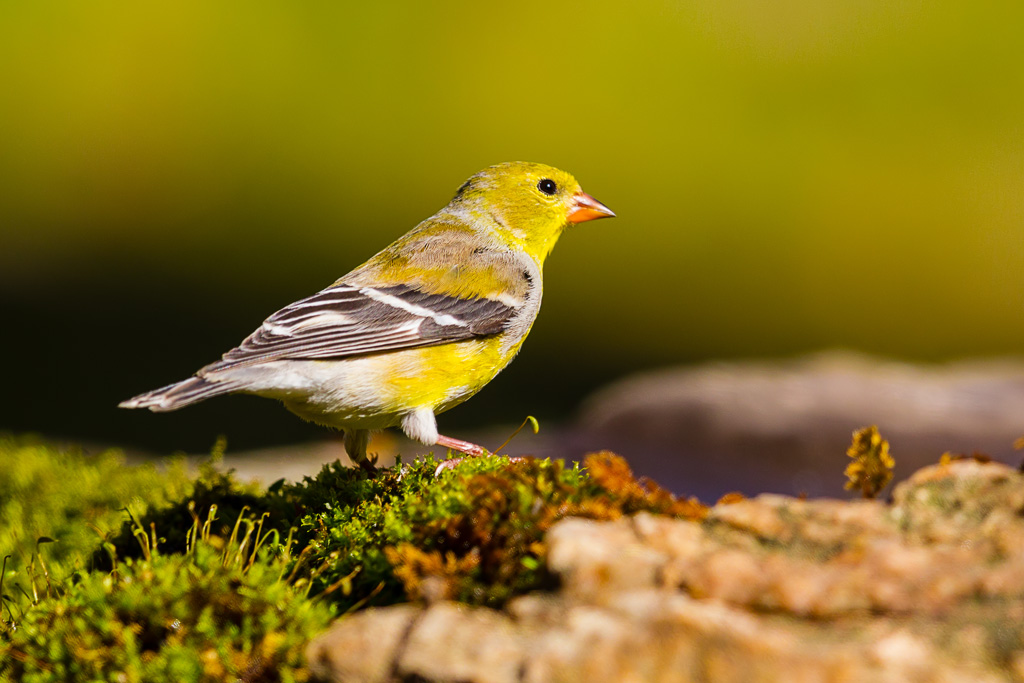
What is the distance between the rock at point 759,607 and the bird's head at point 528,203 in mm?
1891

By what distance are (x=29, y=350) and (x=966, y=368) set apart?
29.3 ft

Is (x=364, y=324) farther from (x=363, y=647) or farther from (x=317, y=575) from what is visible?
(x=363, y=647)

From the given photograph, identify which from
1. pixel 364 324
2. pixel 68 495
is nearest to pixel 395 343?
pixel 364 324

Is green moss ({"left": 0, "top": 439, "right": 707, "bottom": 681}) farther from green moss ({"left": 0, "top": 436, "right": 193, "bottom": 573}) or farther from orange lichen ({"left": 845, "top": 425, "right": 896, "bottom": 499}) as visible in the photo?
green moss ({"left": 0, "top": 436, "right": 193, "bottom": 573})

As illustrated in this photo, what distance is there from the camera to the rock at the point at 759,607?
68.4 inches

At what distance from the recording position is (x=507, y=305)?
11.0 ft

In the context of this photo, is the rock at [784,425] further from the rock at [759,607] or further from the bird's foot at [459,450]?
the rock at [759,607]

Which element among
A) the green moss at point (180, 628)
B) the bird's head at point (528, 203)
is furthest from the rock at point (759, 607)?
the bird's head at point (528, 203)

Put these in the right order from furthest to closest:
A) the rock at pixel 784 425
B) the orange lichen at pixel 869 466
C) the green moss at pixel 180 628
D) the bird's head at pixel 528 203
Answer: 1. the rock at pixel 784 425
2. the bird's head at pixel 528 203
3. the orange lichen at pixel 869 466
4. the green moss at pixel 180 628

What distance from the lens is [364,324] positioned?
311 centimetres

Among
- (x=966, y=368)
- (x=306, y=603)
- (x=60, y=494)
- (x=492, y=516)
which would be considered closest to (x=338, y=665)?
(x=306, y=603)

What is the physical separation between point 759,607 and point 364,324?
172 centimetres

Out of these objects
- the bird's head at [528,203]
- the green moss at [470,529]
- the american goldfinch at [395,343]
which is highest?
the bird's head at [528,203]

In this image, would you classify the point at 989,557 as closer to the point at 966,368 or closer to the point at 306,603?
the point at 306,603
